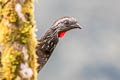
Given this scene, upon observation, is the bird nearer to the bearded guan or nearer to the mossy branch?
the bearded guan

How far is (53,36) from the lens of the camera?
1054 centimetres

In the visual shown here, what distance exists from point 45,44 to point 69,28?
849mm

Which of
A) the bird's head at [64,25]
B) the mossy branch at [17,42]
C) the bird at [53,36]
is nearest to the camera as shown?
the mossy branch at [17,42]

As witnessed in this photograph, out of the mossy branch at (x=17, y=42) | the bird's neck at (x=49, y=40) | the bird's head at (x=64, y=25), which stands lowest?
the mossy branch at (x=17, y=42)

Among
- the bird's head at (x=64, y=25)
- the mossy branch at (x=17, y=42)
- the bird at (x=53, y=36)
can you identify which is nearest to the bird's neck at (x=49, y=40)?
the bird at (x=53, y=36)

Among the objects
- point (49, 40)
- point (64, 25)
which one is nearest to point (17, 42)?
point (49, 40)

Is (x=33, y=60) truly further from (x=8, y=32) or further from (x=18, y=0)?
(x=18, y=0)

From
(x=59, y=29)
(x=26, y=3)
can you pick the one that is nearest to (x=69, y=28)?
(x=59, y=29)

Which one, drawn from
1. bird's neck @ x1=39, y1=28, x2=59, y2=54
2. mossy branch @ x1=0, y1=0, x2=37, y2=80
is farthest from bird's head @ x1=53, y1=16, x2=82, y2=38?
mossy branch @ x1=0, y1=0, x2=37, y2=80

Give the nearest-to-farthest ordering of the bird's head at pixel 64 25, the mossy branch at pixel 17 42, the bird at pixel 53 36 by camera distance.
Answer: the mossy branch at pixel 17 42, the bird at pixel 53 36, the bird's head at pixel 64 25

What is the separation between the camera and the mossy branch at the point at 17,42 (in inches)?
201

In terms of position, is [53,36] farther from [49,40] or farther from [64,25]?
[64,25]

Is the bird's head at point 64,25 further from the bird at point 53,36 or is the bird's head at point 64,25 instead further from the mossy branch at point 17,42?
the mossy branch at point 17,42

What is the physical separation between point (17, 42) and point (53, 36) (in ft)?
17.8
